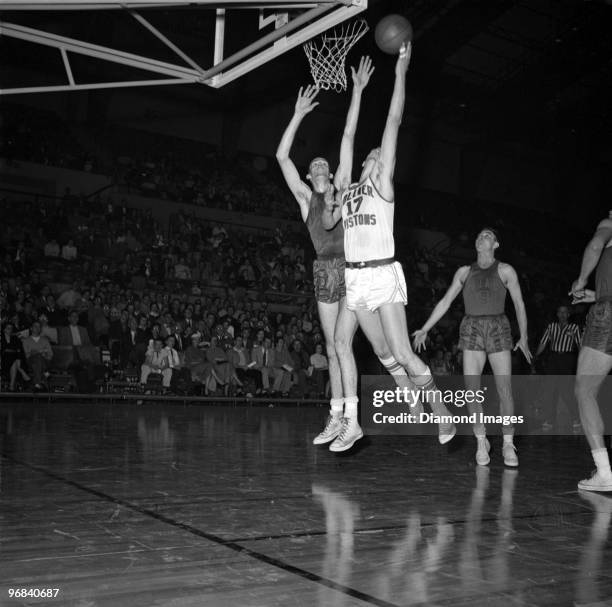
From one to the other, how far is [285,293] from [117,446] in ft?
43.1

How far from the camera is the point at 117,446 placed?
612 cm

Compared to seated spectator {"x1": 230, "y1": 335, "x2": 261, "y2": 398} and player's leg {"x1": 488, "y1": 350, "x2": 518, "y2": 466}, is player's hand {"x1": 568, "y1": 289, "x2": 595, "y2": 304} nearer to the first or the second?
player's leg {"x1": 488, "y1": 350, "x2": 518, "y2": 466}

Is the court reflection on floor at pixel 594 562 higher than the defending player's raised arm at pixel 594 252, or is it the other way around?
the defending player's raised arm at pixel 594 252

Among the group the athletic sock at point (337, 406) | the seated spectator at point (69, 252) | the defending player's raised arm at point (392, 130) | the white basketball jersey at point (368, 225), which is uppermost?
the seated spectator at point (69, 252)

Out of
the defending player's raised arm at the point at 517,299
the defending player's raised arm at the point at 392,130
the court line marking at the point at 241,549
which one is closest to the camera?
the court line marking at the point at 241,549

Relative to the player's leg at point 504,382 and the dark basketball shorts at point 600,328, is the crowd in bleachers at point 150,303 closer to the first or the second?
the player's leg at point 504,382

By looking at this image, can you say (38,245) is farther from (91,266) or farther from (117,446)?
(117,446)

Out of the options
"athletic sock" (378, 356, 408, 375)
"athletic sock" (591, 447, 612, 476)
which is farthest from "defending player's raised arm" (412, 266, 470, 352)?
"athletic sock" (591, 447, 612, 476)

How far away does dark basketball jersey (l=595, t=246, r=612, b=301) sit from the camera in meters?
4.97

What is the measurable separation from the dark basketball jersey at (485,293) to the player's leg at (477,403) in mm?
322

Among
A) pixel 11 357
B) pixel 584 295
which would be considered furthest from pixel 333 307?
pixel 11 357

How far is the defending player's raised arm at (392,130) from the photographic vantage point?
514 centimetres

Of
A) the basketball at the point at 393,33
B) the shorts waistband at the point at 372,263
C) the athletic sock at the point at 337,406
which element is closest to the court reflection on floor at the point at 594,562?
the shorts waistband at the point at 372,263

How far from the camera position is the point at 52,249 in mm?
16953
